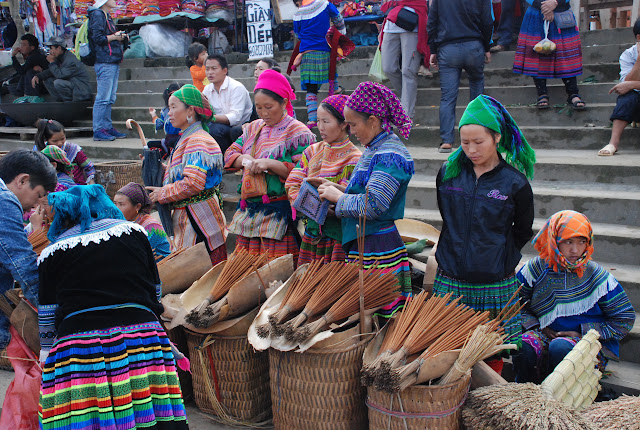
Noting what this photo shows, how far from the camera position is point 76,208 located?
2443 millimetres

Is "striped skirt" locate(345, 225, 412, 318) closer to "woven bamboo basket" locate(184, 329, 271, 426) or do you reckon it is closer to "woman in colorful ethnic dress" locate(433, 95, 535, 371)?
"woman in colorful ethnic dress" locate(433, 95, 535, 371)

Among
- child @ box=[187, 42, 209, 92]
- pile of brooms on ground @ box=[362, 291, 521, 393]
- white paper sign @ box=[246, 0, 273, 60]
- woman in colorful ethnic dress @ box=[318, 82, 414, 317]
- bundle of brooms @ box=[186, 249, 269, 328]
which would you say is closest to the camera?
pile of brooms on ground @ box=[362, 291, 521, 393]

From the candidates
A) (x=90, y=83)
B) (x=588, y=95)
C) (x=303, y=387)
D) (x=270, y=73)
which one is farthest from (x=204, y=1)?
(x=303, y=387)

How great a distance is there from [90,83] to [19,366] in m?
8.79

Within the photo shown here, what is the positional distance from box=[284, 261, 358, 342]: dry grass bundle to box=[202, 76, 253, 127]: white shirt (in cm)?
330

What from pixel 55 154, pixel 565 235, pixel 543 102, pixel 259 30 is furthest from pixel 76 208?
pixel 259 30

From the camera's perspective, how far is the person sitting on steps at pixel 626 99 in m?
4.93

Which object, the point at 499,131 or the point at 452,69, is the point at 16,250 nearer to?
the point at 499,131

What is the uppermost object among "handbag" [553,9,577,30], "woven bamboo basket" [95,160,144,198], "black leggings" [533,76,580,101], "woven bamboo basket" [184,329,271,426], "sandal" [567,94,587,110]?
"handbag" [553,9,577,30]

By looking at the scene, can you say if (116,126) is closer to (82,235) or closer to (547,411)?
(82,235)

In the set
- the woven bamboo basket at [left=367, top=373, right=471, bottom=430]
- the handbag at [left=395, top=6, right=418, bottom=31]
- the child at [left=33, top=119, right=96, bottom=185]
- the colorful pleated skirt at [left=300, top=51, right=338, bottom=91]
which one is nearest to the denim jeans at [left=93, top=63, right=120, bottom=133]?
the child at [left=33, top=119, right=96, bottom=185]

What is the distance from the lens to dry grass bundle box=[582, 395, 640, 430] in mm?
2440

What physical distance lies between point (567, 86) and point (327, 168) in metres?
3.65

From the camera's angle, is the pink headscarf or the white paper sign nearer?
the pink headscarf
